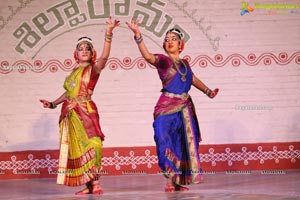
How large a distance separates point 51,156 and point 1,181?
0.60 metres

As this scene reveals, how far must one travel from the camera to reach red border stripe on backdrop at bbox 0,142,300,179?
8.74 metres

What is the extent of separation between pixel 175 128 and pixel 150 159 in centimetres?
207

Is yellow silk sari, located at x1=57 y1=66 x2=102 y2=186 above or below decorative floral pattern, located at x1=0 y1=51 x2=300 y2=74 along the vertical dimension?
below

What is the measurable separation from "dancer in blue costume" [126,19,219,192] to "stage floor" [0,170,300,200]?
0.17 metres

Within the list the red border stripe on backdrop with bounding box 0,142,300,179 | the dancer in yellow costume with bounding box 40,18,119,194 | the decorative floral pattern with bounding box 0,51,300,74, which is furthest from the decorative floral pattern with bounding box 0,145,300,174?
the dancer in yellow costume with bounding box 40,18,119,194

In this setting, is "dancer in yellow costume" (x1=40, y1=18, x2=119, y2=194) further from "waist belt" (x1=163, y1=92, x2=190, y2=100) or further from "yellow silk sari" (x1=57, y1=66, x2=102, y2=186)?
"waist belt" (x1=163, y1=92, x2=190, y2=100)

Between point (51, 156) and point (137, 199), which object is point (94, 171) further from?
point (51, 156)


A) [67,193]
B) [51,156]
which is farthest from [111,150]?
[67,193]

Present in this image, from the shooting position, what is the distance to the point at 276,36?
876 cm

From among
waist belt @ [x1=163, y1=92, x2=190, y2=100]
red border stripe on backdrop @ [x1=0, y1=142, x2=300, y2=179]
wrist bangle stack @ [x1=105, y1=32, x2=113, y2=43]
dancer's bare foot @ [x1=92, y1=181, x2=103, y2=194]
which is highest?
wrist bangle stack @ [x1=105, y1=32, x2=113, y2=43]

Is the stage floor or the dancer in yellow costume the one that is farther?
the dancer in yellow costume

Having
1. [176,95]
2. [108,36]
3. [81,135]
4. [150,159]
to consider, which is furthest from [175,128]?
[150,159]

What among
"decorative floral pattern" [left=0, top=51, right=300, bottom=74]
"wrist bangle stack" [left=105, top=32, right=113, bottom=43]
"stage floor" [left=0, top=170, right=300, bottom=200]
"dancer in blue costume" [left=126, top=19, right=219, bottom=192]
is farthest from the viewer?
"decorative floral pattern" [left=0, top=51, right=300, bottom=74]

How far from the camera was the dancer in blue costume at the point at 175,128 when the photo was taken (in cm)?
668
